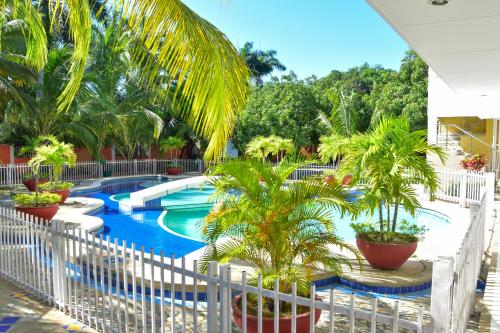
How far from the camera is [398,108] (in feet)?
79.9

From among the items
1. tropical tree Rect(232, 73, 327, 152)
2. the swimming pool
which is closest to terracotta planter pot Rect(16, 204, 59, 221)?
the swimming pool

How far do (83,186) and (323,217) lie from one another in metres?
15.6

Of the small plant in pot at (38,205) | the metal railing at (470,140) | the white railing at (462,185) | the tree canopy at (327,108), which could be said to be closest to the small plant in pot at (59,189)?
the small plant in pot at (38,205)

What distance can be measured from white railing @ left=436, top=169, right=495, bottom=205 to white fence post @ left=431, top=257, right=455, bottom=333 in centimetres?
940

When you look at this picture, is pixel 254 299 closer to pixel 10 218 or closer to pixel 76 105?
pixel 10 218

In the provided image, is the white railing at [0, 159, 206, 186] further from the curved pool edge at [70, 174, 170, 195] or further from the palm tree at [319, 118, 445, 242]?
the palm tree at [319, 118, 445, 242]

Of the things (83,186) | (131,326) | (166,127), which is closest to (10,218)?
(131,326)

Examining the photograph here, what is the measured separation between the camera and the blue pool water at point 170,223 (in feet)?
32.3

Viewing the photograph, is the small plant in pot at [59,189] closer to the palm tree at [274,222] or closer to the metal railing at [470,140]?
the palm tree at [274,222]

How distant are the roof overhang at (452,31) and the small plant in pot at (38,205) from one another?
8.31 m

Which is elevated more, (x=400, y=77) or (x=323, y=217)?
(x=400, y=77)

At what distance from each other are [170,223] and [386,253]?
7.24 m

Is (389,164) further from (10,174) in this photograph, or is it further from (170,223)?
(10,174)

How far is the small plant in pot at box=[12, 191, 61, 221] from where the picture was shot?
9766 mm
